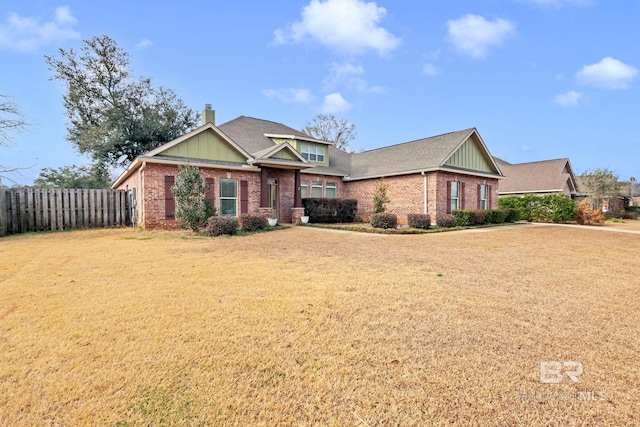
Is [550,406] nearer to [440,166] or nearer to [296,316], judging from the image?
[296,316]

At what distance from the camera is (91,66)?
2380 cm

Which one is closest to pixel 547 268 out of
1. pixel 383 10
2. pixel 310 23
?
pixel 383 10

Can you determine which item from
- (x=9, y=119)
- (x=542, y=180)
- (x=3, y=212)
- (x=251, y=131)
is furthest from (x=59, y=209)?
(x=542, y=180)

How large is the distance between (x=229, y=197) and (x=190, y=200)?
340 centimetres

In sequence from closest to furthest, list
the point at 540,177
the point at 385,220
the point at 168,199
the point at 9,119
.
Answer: the point at 9,119 → the point at 168,199 → the point at 385,220 → the point at 540,177

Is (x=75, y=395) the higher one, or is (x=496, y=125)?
(x=496, y=125)

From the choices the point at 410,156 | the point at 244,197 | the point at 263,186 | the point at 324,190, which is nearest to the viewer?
the point at 244,197

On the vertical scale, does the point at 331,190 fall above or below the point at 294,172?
below

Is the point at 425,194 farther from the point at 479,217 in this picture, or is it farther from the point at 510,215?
the point at 510,215

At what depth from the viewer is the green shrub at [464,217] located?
52.2 ft

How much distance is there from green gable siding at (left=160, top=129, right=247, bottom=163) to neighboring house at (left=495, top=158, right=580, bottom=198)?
25.3 meters

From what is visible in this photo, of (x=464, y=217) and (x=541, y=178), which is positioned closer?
(x=464, y=217)

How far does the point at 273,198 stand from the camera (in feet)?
56.8

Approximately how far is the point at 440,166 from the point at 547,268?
35.8ft
